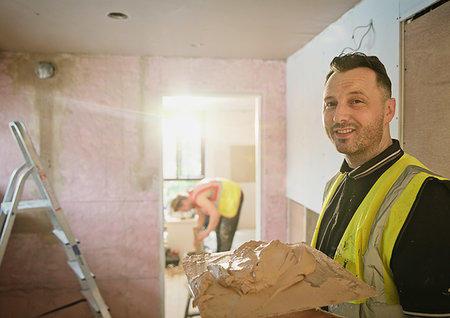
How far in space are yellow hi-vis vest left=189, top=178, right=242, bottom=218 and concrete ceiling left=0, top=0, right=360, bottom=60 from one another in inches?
76.7

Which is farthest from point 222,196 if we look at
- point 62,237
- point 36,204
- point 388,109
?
point 388,109

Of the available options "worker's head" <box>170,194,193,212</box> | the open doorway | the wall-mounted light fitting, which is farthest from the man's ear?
the open doorway

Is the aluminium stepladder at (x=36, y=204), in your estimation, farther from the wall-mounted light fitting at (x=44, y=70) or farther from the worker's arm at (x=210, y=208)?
the worker's arm at (x=210, y=208)

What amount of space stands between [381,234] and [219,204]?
11.1 feet

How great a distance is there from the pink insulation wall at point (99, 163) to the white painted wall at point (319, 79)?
542 millimetres

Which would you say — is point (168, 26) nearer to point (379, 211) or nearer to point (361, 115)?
point (361, 115)

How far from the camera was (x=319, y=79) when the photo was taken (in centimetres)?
220

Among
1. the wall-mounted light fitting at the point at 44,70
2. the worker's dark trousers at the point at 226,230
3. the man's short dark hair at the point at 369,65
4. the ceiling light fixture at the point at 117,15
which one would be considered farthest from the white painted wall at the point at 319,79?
the wall-mounted light fitting at the point at 44,70

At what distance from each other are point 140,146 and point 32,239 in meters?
1.26

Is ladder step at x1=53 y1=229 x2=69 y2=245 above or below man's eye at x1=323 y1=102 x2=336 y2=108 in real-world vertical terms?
below

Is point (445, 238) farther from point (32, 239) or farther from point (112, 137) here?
point (32, 239)

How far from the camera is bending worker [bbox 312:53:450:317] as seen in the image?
83 cm

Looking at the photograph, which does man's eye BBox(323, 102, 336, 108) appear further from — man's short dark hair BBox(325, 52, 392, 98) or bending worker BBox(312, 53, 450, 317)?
man's short dark hair BBox(325, 52, 392, 98)

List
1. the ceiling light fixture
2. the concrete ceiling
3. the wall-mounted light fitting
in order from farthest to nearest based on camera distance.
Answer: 1. the wall-mounted light fitting
2. the ceiling light fixture
3. the concrete ceiling
